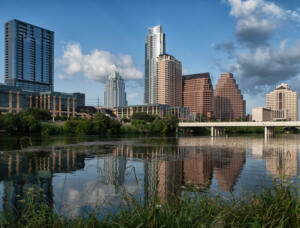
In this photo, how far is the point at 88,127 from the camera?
109 meters

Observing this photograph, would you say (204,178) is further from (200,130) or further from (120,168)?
(200,130)

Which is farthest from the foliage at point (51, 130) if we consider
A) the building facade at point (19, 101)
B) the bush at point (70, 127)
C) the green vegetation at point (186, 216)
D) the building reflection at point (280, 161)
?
the green vegetation at point (186, 216)

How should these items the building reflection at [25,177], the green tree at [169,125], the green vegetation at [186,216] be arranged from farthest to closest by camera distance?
the green tree at [169,125] < the building reflection at [25,177] < the green vegetation at [186,216]

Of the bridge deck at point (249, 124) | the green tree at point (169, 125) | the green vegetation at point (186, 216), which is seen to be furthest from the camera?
the green tree at point (169, 125)

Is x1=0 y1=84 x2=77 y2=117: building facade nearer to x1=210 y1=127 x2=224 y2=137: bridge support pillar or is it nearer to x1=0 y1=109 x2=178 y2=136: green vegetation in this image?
x1=0 y1=109 x2=178 y2=136: green vegetation

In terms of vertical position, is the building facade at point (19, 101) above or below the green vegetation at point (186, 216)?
above

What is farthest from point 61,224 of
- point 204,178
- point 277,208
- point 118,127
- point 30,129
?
point 118,127

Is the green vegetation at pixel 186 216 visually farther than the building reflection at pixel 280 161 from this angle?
No

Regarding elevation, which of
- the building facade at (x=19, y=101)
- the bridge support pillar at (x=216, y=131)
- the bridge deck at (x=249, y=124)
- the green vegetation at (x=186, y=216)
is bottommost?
the bridge support pillar at (x=216, y=131)

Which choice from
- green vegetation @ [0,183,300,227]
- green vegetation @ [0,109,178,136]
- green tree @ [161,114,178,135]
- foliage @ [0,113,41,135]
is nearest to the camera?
green vegetation @ [0,183,300,227]

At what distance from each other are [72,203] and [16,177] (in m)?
9.15

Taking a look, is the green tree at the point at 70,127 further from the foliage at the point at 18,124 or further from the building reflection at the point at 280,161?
the building reflection at the point at 280,161

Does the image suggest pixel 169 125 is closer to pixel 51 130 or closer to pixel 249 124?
pixel 249 124

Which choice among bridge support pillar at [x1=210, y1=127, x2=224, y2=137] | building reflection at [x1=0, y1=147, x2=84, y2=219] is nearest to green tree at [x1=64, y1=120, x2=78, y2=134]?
bridge support pillar at [x1=210, y1=127, x2=224, y2=137]
